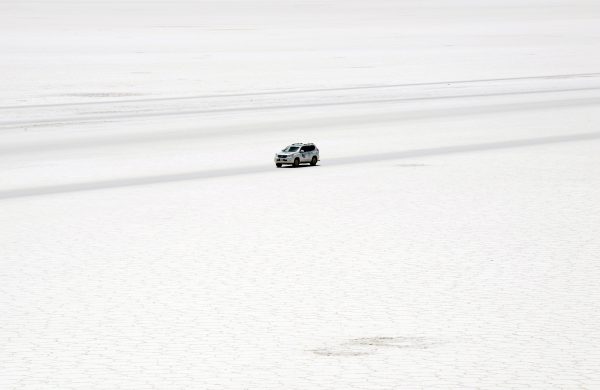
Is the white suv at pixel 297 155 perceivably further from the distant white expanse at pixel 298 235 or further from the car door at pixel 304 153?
the distant white expanse at pixel 298 235

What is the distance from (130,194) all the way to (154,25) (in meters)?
82.7

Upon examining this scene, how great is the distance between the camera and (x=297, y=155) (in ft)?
108

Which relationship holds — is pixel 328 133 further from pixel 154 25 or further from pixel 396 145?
pixel 154 25

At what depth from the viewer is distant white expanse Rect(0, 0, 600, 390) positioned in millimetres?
13789

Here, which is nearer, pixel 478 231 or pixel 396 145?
pixel 478 231

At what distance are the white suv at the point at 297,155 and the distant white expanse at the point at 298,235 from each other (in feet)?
1.14

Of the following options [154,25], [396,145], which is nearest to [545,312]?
[396,145]

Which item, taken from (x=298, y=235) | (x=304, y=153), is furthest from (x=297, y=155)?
(x=298, y=235)

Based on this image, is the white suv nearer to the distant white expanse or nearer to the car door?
the car door

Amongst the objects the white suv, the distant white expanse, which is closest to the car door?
the white suv

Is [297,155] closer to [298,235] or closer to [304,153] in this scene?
[304,153]

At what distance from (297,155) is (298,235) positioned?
35.5 feet

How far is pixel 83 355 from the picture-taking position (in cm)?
1401

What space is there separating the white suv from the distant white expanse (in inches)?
13.7
